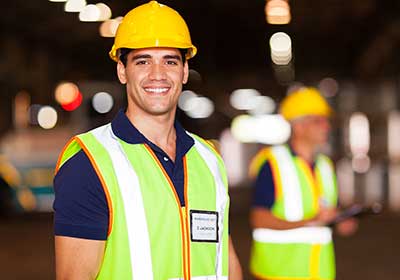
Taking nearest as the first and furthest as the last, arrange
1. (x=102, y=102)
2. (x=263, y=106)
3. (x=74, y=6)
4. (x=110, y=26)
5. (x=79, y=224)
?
(x=79, y=224) < (x=74, y=6) < (x=110, y=26) < (x=102, y=102) < (x=263, y=106)

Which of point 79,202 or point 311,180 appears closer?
point 79,202

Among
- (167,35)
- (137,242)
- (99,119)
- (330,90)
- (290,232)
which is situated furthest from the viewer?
(330,90)

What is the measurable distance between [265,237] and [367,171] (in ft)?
65.8

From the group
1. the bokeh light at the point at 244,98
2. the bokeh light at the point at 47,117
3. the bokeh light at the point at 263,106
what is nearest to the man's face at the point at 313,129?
the bokeh light at the point at 47,117

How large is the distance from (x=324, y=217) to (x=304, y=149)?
1.48 feet

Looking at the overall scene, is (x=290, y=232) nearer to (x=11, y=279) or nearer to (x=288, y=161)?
(x=288, y=161)

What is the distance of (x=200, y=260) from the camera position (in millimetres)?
2939

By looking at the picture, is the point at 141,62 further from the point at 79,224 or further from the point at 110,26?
the point at 110,26

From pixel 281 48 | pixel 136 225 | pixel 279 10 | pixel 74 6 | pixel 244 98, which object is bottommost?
pixel 244 98

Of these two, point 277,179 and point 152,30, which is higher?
point 152,30

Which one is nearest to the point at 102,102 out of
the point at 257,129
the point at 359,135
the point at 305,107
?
the point at 359,135

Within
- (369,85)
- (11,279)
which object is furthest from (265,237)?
(369,85)

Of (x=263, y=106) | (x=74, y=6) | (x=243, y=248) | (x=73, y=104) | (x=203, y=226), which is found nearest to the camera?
(x=203, y=226)

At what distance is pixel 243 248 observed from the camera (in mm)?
14148
